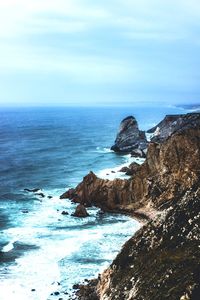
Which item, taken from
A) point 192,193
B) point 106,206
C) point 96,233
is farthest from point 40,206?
point 192,193

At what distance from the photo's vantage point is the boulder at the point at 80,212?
7775cm

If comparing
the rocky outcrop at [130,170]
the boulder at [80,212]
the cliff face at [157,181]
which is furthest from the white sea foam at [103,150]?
the boulder at [80,212]

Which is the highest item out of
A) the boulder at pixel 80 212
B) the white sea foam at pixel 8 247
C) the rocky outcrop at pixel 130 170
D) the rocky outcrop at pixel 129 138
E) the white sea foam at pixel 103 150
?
the rocky outcrop at pixel 129 138

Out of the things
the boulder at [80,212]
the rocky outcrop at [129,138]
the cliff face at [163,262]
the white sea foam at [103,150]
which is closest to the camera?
the cliff face at [163,262]

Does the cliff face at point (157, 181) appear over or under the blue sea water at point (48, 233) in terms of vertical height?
over

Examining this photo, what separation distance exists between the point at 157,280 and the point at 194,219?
629 cm

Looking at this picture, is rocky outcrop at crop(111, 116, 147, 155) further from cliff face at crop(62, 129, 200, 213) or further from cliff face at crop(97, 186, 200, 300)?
cliff face at crop(97, 186, 200, 300)

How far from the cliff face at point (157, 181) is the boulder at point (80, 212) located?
12.9 ft

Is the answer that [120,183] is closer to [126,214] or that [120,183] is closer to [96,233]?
[126,214]

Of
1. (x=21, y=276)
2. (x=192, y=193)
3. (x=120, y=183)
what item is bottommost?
(x=21, y=276)

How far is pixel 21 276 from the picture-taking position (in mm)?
54531

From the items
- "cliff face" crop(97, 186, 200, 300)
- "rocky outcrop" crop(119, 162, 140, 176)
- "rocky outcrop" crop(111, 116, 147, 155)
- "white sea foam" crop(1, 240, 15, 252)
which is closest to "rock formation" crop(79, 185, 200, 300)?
"cliff face" crop(97, 186, 200, 300)

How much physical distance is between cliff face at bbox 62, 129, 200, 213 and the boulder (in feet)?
12.9

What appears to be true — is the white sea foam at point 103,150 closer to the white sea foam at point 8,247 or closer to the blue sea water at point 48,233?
the blue sea water at point 48,233
